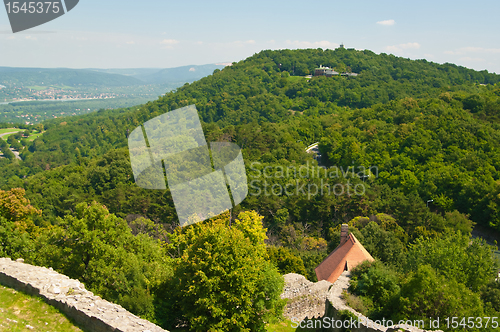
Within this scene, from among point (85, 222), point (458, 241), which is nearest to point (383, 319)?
point (458, 241)

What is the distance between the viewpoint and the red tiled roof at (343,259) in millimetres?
19181

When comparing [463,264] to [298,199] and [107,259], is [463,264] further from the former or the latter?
[298,199]

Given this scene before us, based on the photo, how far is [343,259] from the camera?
1964 cm

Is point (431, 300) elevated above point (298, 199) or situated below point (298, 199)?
above

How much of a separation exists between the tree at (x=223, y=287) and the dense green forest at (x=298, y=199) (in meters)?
0.08

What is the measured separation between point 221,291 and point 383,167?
1916 inches

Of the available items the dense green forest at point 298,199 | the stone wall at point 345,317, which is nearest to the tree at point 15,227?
the dense green forest at point 298,199
